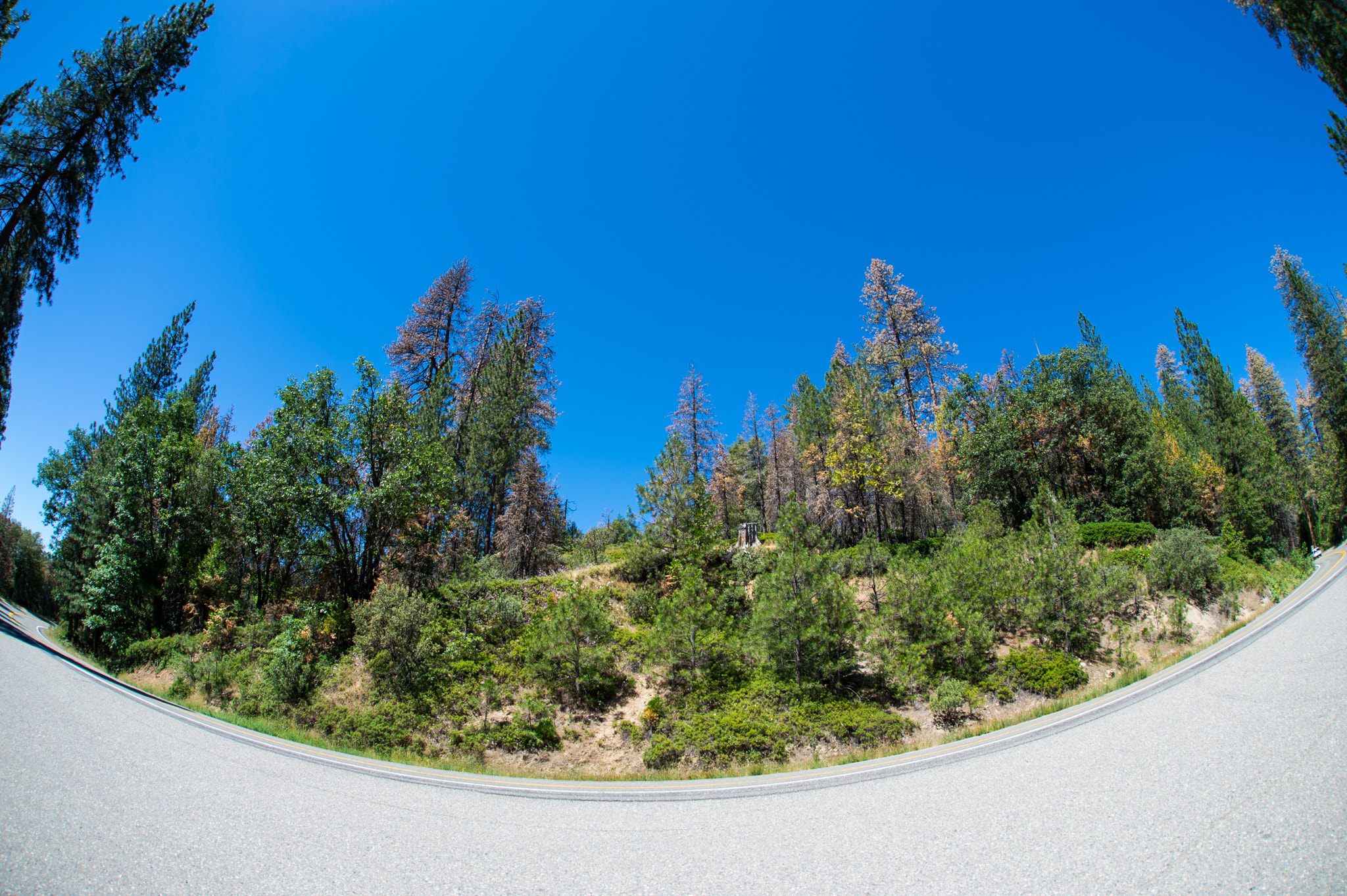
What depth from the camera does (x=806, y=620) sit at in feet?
37.3

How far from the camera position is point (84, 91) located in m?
11.3

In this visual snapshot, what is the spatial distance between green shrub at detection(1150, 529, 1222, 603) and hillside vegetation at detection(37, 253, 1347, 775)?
0.08m

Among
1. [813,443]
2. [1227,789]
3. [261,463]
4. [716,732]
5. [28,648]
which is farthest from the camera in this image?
[813,443]

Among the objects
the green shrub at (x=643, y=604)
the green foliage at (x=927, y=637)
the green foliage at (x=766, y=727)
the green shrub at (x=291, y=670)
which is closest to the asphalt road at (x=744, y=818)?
the green foliage at (x=766, y=727)

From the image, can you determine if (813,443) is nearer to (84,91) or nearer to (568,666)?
(568,666)

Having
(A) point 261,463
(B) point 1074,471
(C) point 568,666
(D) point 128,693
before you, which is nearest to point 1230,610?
(B) point 1074,471

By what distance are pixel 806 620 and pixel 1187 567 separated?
13.6 metres

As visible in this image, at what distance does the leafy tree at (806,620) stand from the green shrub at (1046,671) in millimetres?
→ 4096

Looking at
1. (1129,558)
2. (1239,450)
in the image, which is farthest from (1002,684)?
(1239,450)

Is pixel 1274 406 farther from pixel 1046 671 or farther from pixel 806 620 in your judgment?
pixel 806 620

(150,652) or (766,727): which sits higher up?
(150,652)

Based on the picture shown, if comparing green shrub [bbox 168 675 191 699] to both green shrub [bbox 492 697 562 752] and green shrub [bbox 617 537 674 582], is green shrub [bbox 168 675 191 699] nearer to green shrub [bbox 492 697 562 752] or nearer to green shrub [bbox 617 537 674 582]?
green shrub [bbox 492 697 562 752]

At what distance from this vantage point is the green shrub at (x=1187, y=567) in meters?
14.5

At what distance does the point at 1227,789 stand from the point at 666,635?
33.0ft
